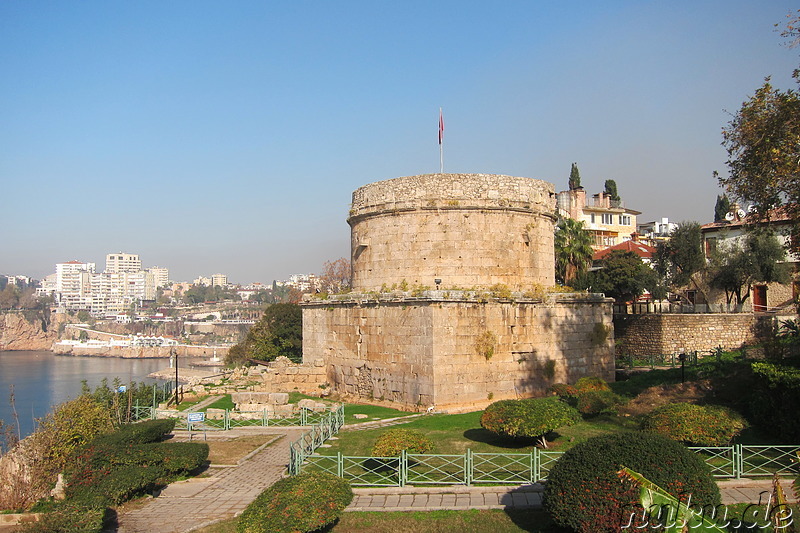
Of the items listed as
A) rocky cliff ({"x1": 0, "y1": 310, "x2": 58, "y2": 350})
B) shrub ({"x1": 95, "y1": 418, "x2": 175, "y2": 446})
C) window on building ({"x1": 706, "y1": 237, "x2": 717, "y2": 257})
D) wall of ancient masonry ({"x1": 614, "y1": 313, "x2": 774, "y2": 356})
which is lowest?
rocky cliff ({"x1": 0, "y1": 310, "x2": 58, "y2": 350})

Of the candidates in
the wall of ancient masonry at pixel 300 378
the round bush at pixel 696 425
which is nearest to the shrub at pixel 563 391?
the round bush at pixel 696 425

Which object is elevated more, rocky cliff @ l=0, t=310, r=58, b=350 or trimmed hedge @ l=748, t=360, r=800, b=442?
trimmed hedge @ l=748, t=360, r=800, b=442

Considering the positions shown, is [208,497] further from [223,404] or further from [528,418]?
[223,404]

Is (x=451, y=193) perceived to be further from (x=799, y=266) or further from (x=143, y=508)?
(x=799, y=266)

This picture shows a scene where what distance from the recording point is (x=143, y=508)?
39.1ft

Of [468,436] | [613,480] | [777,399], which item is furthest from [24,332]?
[613,480]

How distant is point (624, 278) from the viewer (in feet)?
117

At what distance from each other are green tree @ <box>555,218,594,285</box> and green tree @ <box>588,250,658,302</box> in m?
3.19

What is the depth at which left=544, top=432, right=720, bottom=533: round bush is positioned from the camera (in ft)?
26.3

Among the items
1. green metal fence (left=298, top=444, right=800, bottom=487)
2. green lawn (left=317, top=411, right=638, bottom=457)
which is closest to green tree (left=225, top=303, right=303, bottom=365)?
green lawn (left=317, top=411, right=638, bottom=457)

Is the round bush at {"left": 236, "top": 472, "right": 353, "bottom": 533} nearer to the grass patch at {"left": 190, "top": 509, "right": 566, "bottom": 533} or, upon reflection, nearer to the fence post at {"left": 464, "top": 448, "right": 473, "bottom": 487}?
the grass patch at {"left": 190, "top": 509, "right": 566, "bottom": 533}

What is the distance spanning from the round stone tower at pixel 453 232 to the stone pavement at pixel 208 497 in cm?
834

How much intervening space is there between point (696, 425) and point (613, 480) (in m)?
5.14

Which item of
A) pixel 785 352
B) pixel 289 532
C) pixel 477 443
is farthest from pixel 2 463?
pixel 785 352
